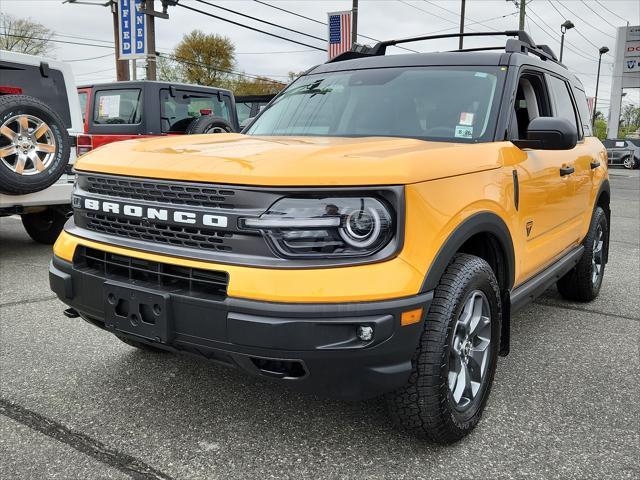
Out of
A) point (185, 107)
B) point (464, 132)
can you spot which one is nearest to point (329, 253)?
point (464, 132)

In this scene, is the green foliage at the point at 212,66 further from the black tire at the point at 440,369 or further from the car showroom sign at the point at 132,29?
the black tire at the point at 440,369

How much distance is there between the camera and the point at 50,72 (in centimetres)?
651

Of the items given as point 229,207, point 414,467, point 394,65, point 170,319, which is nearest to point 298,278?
point 229,207

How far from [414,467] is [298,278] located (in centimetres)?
98

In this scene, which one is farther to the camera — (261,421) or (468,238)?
(261,421)

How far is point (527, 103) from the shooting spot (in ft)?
11.9

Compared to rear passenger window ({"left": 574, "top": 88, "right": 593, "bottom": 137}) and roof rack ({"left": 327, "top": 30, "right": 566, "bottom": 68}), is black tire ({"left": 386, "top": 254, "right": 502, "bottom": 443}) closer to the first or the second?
roof rack ({"left": 327, "top": 30, "right": 566, "bottom": 68})

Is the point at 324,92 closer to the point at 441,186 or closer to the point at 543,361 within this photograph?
the point at 441,186

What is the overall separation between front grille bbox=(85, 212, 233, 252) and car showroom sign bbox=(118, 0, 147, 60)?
15.5m

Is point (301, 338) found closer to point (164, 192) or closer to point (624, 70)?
point (164, 192)

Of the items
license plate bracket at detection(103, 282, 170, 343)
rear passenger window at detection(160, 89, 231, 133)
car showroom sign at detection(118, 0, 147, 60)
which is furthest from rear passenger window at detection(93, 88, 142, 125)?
car showroom sign at detection(118, 0, 147, 60)

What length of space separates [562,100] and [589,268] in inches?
54.4

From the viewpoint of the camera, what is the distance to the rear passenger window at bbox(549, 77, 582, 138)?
4.04 m

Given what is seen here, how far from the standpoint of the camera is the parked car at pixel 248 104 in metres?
14.1
